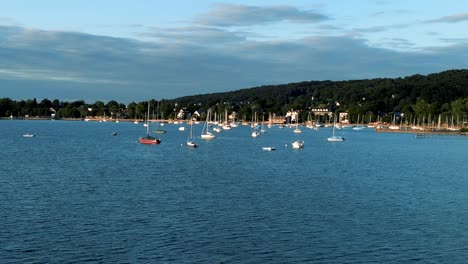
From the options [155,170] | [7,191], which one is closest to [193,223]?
[7,191]

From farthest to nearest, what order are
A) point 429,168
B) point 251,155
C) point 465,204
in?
point 251,155, point 429,168, point 465,204

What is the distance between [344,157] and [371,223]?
55216 millimetres

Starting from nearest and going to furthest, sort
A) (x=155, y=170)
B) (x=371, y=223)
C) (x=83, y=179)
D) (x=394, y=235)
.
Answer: (x=394, y=235)
(x=371, y=223)
(x=83, y=179)
(x=155, y=170)

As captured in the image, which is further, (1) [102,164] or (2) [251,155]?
(2) [251,155]

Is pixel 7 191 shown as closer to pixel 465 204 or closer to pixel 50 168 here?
pixel 50 168

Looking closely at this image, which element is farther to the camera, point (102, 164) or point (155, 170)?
point (102, 164)

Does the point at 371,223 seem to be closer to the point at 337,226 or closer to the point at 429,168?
the point at 337,226

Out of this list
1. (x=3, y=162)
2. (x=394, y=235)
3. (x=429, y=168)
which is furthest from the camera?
(x=429, y=168)

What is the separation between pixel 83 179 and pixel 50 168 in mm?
11030

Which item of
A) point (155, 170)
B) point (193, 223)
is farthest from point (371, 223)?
point (155, 170)

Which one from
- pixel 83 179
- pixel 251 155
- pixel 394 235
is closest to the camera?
pixel 394 235

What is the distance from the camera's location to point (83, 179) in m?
52.9

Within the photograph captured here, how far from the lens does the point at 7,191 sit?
43.7 meters

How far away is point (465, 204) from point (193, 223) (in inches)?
762
